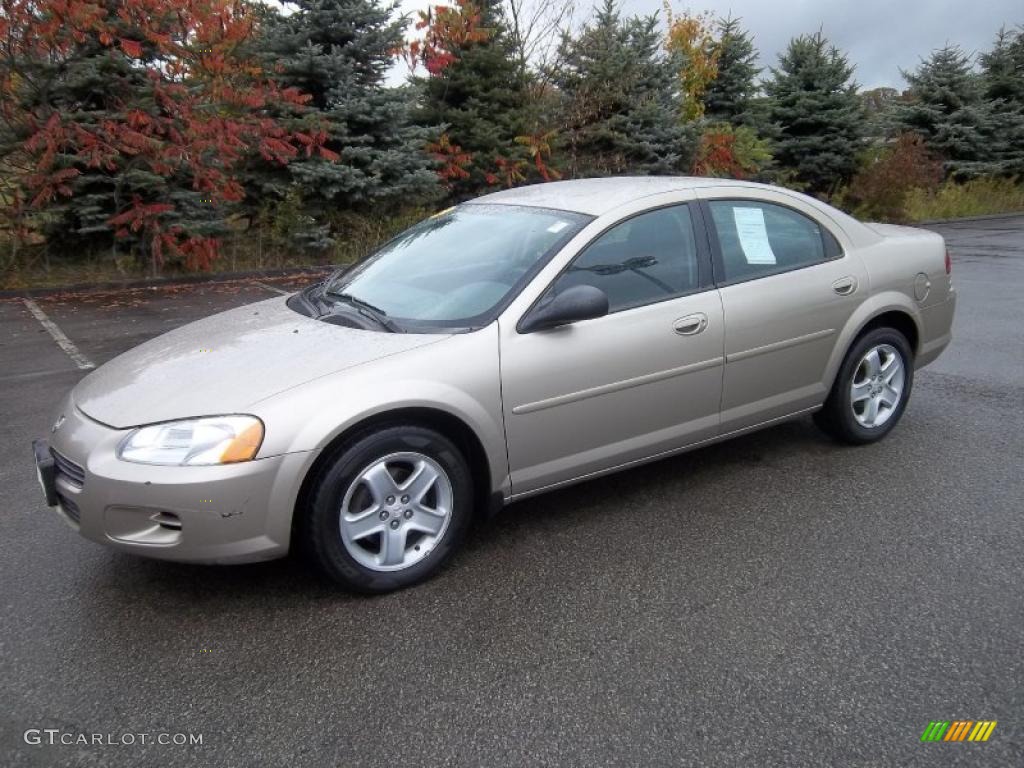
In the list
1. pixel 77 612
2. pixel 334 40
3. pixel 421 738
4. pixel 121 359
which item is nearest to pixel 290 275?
pixel 334 40

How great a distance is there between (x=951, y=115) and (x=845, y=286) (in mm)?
20301

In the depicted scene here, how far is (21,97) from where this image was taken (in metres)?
10.5

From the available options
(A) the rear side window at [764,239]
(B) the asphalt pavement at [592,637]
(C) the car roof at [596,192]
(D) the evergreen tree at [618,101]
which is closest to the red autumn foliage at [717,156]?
(D) the evergreen tree at [618,101]

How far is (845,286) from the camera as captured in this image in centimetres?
421

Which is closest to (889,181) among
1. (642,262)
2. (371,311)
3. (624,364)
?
(642,262)

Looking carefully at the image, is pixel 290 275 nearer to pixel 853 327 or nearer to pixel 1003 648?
pixel 853 327

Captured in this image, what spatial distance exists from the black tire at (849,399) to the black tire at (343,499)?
2262mm

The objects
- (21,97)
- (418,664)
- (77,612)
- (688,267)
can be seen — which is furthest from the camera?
(21,97)

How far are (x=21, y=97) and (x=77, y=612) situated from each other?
10107mm

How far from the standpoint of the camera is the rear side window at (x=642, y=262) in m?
3.51

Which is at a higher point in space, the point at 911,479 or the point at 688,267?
the point at 688,267

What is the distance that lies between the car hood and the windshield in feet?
0.84

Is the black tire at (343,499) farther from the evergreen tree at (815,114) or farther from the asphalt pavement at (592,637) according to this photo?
Result: the evergreen tree at (815,114)

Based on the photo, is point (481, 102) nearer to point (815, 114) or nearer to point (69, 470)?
point (815, 114)
